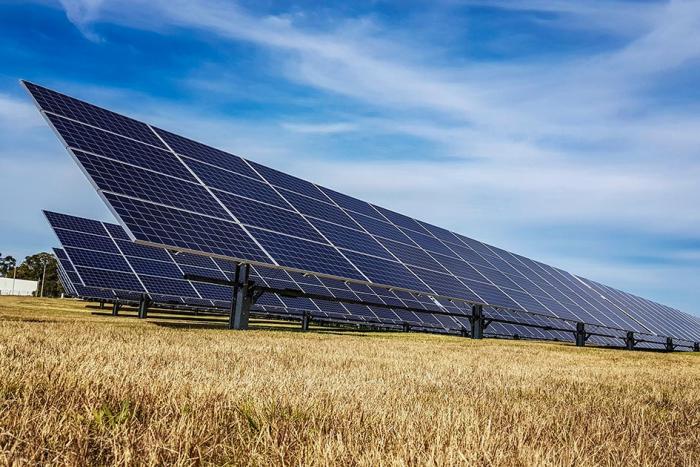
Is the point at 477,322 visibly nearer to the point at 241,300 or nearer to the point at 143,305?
the point at 241,300

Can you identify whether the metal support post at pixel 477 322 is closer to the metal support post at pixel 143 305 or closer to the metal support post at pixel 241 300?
the metal support post at pixel 241 300

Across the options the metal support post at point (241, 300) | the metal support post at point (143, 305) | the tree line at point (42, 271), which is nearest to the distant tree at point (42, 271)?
the tree line at point (42, 271)

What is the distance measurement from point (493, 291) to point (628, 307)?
23.5m

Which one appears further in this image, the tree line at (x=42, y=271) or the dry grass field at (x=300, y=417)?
the tree line at (x=42, y=271)

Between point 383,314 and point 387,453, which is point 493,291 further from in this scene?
point 387,453

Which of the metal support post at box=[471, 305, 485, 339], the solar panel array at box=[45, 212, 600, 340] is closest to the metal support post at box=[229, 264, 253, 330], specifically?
the solar panel array at box=[45, 212, 600, 340]

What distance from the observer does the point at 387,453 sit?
224cm

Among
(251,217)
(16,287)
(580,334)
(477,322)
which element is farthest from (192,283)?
(16,287)

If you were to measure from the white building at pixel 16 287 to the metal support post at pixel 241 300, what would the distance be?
106218mm

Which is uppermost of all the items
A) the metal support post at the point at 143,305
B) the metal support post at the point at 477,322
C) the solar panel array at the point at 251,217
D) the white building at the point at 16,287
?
the solar panel array at the point at 251,217

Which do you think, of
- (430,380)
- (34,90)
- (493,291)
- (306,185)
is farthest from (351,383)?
(493,291)

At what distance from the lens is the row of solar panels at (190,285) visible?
21.9 m

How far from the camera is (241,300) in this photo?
13195 millimetres

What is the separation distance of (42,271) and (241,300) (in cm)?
11517
